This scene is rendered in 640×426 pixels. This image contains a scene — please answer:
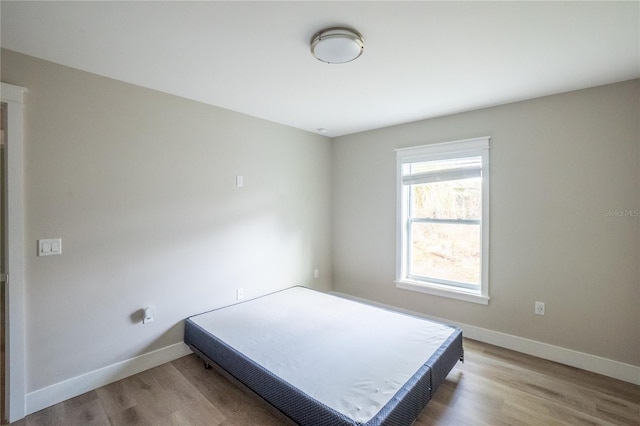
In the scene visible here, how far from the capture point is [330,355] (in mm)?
2197

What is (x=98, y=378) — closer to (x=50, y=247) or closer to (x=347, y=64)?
(x=50, y=247)

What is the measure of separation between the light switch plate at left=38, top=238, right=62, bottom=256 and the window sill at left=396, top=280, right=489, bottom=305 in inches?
133

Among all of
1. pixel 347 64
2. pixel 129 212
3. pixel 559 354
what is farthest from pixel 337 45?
pixel 559 354

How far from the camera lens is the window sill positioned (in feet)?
10.1

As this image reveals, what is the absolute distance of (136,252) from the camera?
2.51 m

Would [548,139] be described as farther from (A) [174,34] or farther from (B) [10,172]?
(B) [10,172]

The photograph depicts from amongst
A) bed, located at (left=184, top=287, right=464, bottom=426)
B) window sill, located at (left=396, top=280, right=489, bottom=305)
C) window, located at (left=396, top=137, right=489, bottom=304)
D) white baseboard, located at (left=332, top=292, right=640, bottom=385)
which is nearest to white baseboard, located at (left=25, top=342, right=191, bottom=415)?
bed, located at (left=184, top=287, right=464, bottom=426)

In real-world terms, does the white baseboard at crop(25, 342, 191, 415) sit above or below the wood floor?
above

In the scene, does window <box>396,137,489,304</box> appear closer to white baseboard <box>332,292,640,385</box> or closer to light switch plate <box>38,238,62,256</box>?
white baseboard <box>332,292,640,385</box>

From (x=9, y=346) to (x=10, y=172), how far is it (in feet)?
3.81

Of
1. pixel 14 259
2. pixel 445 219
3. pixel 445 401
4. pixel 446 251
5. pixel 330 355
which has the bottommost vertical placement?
pixel 445 401

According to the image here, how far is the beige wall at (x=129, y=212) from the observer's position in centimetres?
206

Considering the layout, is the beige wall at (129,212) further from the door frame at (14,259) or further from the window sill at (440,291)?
the window sill at (440,291)

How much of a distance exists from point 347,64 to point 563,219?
7.78ft
